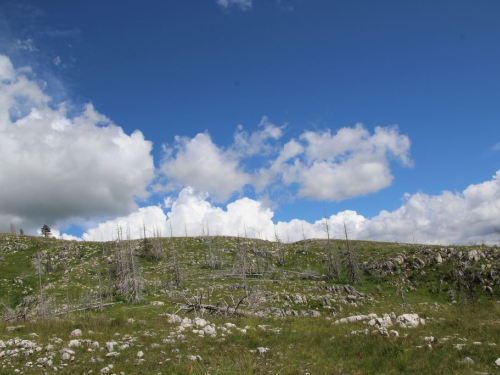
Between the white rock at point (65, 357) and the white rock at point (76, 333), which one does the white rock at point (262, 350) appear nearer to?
the white rock at point (65, 357)

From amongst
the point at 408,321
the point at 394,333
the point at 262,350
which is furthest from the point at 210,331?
the point at 408,321

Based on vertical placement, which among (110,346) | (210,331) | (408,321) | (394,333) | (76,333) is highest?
(76,333)

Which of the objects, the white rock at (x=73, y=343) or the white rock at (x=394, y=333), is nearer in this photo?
the white rock at (x=73, y=343)

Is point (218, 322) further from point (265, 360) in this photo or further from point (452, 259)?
point (452, 259)

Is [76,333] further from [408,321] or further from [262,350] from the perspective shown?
[408,321]

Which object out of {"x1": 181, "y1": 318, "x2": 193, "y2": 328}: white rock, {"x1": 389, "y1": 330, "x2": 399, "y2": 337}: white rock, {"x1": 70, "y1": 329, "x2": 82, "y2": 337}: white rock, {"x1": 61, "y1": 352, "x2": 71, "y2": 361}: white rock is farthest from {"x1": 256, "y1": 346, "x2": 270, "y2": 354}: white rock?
{"x1": 70, "y1": 329, "x2": 82, "y2": 337}: white rock

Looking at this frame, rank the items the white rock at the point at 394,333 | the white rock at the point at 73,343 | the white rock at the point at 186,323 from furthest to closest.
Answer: the white rock at the point at 186,323 < the white rock at the point at 394,333 < the white rock at the point at 73,343

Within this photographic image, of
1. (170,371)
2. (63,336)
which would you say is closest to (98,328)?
(63,336)

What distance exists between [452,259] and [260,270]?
3360 cm

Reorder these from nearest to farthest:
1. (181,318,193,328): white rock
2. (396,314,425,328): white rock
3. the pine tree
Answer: (396,314,425,328): white rock
(181,318,193,328): white rock
the pine tree

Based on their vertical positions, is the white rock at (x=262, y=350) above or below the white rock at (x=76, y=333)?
below

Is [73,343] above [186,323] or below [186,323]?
above

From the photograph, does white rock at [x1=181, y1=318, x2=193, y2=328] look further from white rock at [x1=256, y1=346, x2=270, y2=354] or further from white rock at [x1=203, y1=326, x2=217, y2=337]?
white rock at [x1=256, y1=346, x2=270, y2=354]

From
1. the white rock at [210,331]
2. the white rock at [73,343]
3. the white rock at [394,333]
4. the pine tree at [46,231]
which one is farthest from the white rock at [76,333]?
the pine tree at [46,231]
